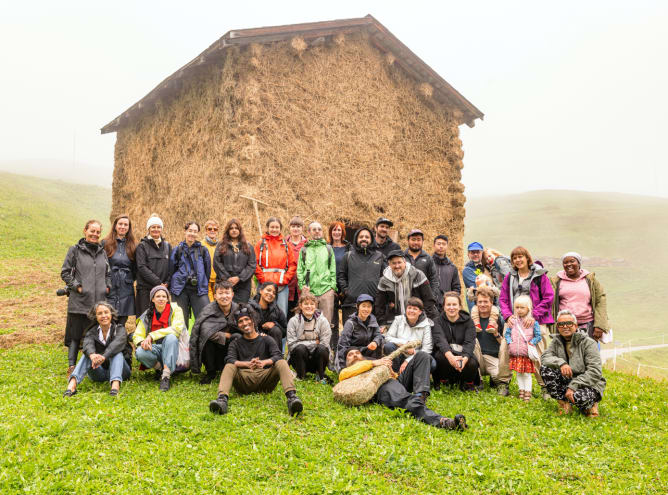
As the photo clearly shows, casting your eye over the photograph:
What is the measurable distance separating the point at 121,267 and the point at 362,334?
374cm

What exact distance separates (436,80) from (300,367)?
818cm

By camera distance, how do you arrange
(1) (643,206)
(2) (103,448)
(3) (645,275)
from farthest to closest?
(1) (643,206)
(3) (645,275)
(2) (103,448)

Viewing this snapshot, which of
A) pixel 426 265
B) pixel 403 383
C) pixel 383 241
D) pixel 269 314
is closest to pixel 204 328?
pixel 269 314

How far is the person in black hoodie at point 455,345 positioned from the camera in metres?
6.34

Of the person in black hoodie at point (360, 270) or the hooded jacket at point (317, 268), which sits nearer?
the person in black hoodie at point (360, 270)

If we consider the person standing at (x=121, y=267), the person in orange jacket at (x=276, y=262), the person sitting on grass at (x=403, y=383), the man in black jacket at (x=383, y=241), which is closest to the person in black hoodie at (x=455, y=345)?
the person sitting on grass at (x=403, y=383)

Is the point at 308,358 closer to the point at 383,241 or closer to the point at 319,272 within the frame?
the point at 319,272

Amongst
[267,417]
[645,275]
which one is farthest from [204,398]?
[645,275]

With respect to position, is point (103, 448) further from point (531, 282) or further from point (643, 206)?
point (643, 206)

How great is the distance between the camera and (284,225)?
30.3 feet

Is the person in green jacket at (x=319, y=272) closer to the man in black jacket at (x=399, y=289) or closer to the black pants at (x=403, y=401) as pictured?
the man in black jacket at (x=399, y=289)

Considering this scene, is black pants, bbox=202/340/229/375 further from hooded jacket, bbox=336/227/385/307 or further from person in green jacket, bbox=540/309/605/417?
person in green jacket, bbox=540/309/605/417

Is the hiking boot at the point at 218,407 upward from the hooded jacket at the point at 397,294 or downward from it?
downward

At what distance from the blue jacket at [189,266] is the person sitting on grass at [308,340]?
5.11ft
